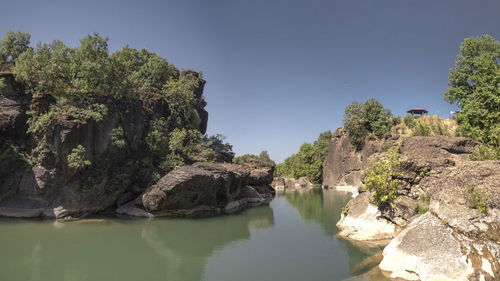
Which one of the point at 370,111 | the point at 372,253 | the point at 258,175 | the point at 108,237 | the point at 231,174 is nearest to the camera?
the point at 372,253

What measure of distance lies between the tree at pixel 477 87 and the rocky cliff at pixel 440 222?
1151 centimetres

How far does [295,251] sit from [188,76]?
1377 inches

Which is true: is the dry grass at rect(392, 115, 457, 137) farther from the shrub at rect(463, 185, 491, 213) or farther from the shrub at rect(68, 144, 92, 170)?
the shrub at rect(68, 144, 92, 170)

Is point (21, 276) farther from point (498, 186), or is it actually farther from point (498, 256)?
point (498, 186)

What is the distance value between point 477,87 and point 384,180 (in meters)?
18.9

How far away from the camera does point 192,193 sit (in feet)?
82.2

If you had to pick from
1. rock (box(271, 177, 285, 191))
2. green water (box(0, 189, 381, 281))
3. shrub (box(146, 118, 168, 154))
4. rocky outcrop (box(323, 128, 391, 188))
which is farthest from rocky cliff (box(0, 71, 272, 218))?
rock (box(271, 177, 285, 191))

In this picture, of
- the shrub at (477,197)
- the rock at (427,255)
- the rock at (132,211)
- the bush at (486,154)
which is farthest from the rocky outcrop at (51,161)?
the bush at (486,154)

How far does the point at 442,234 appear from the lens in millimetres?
9969

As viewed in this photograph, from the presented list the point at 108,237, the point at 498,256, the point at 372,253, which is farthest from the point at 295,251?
the point at 108,237

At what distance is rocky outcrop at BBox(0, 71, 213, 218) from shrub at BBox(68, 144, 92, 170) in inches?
13.5

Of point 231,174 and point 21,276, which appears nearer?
point 21,276

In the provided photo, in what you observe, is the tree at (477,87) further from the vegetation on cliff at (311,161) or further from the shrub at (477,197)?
the vegetation on cliff at (311,161)

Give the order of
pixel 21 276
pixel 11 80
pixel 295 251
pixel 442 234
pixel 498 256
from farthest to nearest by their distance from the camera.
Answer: pixel 11 80
pixel 295 251
pixel 21 276
pixel 442 234
pixel 498 256
